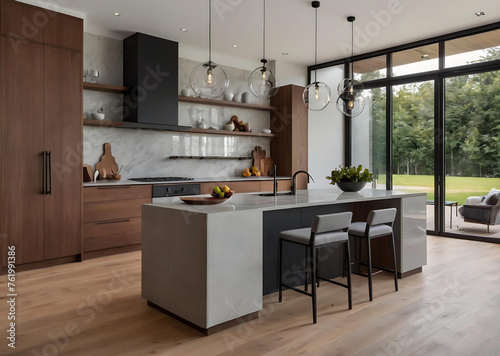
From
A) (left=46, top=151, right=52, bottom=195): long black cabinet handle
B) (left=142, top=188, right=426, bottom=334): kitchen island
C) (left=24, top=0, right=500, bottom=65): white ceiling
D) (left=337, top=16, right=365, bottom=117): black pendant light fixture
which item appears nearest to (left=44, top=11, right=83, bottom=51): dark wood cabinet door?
(left=24, top=0, right=500, bottom=65): white ceiling

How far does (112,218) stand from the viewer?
464 centimetres

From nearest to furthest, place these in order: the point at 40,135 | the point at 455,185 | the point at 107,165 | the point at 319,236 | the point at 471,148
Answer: the point at 319,236 → the point at 40,135 → the point at 107,165 → the point at 471,148 → the point at 455,185

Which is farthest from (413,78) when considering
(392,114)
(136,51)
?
(136,51)

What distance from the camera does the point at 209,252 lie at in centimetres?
241

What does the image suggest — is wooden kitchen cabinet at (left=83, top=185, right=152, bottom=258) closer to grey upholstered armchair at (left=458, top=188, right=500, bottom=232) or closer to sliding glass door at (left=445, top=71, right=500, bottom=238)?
sliding glass door at (left=445, top=71, right=500, bottom=238)

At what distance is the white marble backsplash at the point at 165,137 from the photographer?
5176mm

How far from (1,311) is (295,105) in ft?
16.7

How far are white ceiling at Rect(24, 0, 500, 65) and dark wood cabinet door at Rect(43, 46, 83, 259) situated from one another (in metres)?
0.77

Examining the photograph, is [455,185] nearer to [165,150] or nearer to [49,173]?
Answer: [165,150]

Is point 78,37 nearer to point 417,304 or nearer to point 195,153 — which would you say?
point 195,153

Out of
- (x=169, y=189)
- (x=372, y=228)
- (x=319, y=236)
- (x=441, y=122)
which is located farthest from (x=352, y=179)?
(x=441, y=122)

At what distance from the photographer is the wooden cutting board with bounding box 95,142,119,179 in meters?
5.20

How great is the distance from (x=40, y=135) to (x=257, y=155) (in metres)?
3.62

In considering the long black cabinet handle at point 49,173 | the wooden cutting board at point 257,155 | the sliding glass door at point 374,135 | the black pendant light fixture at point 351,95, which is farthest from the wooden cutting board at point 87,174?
the sliding glass door at point 374,135
